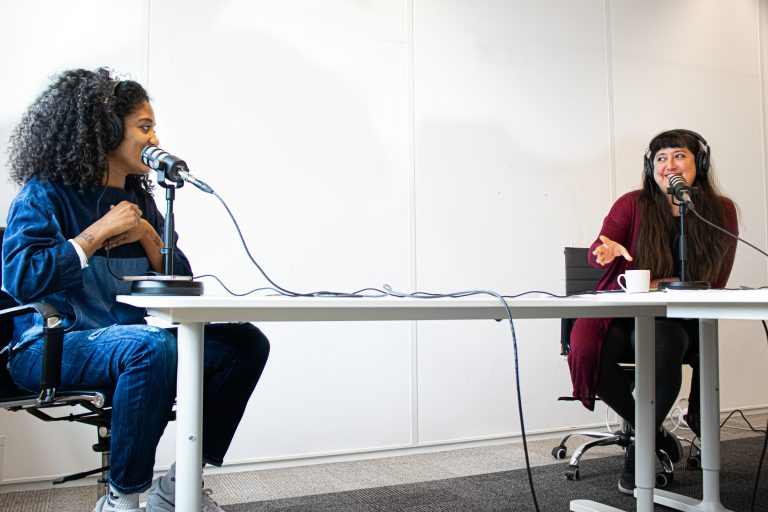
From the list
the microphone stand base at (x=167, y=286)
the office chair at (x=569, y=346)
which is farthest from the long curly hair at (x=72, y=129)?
the office chair at (x=569, y=346)

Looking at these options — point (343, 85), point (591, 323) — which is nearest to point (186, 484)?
point (591, 323)

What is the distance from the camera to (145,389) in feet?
4.27

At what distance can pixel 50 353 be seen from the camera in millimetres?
1395

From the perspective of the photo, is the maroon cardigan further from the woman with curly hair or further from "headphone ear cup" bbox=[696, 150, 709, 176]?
the woman with curly hair

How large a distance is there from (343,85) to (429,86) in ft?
1.43

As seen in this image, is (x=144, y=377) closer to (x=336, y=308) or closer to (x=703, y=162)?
(x=336, y=308)

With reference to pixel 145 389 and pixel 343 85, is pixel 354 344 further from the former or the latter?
pixel 145 389

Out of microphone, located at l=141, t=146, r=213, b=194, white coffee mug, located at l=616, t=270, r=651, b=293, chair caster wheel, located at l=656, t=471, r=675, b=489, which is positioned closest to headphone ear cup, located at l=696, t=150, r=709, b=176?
white coffee mug, located at l=616, t=270, r=651, b=293

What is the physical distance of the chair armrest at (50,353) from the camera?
54.5 inches

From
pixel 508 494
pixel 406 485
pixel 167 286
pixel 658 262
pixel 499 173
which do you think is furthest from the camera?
pixel 499 173

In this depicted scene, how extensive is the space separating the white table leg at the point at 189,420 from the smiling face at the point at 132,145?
2.43 ft

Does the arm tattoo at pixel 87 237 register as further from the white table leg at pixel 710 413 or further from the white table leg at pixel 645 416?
the white table leg at pixel 710 413

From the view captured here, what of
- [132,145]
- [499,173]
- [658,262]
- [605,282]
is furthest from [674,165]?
[132,145]

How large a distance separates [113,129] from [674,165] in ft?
5.74
